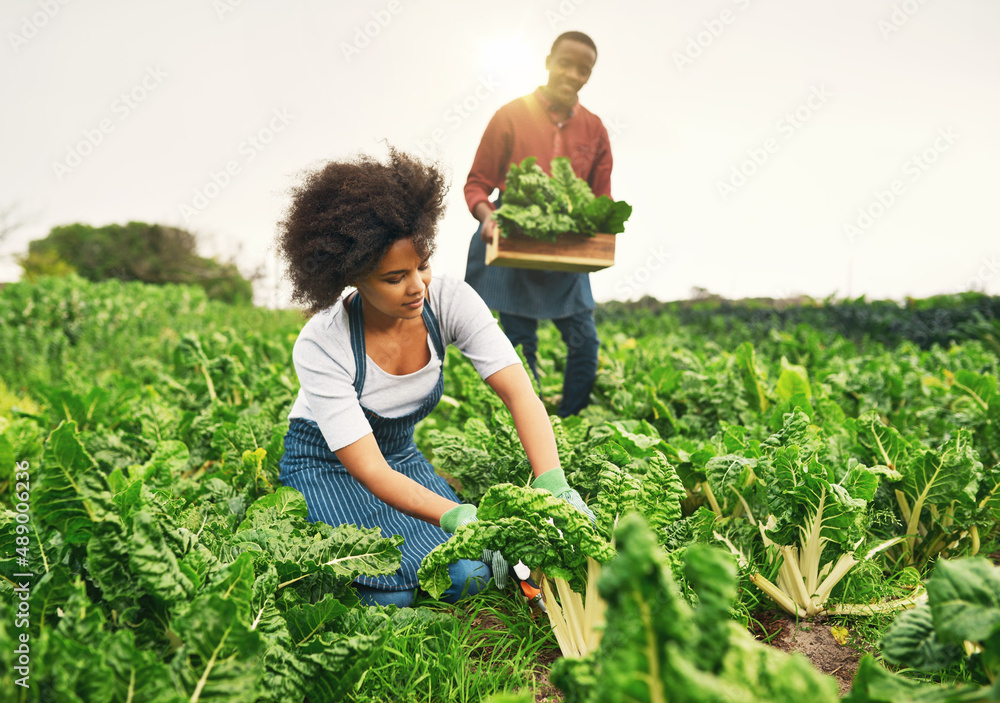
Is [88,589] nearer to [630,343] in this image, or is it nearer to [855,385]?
[855,385]

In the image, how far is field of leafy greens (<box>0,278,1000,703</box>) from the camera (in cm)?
84

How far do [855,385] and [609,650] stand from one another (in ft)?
10.9

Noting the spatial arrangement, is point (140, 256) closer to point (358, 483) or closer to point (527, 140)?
point (527, 140)

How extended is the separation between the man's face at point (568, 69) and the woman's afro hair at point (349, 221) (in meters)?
1.78

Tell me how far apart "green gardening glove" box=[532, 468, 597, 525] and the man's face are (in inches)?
99.4

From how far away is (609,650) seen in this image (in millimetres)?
810

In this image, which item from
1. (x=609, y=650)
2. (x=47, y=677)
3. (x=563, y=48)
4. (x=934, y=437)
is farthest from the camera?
(x=563, y=48)

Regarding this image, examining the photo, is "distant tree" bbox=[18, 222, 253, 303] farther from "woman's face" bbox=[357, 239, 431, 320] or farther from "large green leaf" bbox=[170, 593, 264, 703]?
"large green leaf" bbox=[170, 593, 264, 703]

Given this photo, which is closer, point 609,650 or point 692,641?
point 692,641

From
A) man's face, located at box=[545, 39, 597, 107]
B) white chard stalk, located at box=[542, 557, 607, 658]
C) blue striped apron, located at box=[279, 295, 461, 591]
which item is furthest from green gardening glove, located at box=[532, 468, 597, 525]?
man's face, located at box=[545, 39, 597, 107]

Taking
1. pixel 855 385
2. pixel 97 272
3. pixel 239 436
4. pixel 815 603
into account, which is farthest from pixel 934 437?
pixel 97 272

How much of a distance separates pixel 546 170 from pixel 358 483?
2338mm

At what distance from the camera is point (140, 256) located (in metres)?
28.0

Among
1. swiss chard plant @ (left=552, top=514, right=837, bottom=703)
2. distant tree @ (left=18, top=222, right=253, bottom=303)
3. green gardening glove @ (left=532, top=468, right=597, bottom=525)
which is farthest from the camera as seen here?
distant tree @ (left=18, top=222, right=253, bottom=303)
